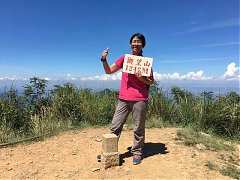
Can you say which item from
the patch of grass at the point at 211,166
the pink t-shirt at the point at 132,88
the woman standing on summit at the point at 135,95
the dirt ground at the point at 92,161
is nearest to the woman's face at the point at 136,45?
the woman standing on summit at the point at 135,95

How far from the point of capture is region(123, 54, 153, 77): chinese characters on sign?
5027mm

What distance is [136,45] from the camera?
200 inches

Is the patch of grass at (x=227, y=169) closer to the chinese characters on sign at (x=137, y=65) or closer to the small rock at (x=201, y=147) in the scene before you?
the small rock at (x=201, y=147)

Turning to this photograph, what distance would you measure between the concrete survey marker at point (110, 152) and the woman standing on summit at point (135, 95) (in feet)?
0.71

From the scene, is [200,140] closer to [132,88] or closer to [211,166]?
[211,166]

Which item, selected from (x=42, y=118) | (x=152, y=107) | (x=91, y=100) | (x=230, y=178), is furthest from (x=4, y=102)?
(x=230, y=178)

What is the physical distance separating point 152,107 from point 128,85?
380 cm

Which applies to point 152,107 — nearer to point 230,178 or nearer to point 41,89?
point 41,89

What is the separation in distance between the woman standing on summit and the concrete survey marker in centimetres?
22

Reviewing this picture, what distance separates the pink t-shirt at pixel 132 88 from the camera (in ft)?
16.8

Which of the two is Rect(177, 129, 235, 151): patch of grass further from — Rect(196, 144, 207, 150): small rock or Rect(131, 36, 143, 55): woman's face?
Rect(131, 36, 143, 55): woman's face

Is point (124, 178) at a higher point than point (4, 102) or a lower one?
lower

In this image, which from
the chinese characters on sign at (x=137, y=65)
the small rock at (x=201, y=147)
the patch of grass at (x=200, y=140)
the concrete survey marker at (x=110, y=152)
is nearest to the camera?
the chinese characters on sign at (x=137, y=65)

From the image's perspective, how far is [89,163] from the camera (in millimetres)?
5461
